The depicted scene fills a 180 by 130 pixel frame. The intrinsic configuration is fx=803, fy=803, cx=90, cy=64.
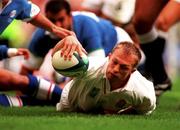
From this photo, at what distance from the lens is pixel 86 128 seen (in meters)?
4.53

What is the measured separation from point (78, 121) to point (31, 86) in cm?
144

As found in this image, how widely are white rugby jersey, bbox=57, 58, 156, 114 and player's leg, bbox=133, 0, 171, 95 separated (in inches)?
59.6

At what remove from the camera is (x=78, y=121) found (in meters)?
4.82

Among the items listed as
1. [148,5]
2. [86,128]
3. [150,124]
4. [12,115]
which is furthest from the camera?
[148,5]

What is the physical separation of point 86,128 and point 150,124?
0.48 m

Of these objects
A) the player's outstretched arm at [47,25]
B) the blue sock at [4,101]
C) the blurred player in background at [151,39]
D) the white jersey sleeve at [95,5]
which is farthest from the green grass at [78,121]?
the white jersey sleeve at [95,5]

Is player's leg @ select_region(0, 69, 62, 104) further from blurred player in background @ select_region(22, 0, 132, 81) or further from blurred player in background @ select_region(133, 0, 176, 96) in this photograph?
blurred player in background @ select_region(133, 0, 176, 96)

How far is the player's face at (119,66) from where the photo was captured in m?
5.11

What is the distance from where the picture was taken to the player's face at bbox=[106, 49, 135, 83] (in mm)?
5109

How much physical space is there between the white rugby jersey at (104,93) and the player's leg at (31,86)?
732 mm

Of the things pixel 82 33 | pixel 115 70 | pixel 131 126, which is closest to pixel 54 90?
pixel 82 33

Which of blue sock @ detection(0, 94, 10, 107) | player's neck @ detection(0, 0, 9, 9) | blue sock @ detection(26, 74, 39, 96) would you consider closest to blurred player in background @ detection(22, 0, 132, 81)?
blue sock @ detection(26, 74, 39, 96)

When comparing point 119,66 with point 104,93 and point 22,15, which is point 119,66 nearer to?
point 104,93

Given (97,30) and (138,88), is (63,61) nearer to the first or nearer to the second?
(138,88)
